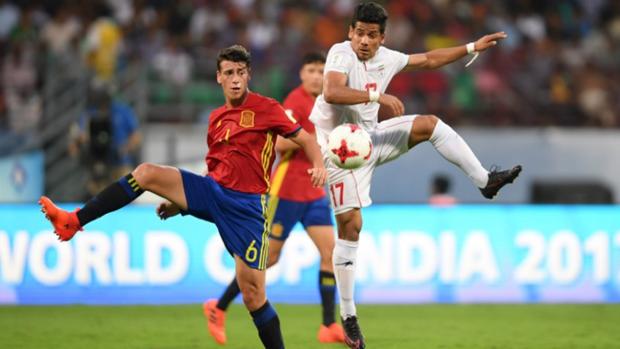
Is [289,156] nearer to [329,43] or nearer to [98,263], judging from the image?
[98,263]

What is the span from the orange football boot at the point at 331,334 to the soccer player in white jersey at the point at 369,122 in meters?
1.25

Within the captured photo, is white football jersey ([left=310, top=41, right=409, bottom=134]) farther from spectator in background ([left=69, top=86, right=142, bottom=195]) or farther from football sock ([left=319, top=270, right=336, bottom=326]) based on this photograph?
spectator in background ([left=69, top=86, right=142, bottom=195])

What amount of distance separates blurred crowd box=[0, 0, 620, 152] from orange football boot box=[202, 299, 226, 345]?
7864 millimetres

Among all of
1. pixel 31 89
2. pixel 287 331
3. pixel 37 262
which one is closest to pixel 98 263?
pixel 37 262

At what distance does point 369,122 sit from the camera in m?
8.27

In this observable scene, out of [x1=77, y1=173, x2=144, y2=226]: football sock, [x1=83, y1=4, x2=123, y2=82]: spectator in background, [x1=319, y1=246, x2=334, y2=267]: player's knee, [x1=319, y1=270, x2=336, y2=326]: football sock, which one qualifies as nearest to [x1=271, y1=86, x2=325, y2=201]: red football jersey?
[x1=319, y1=246, x2=334, y2=267]: player's knee

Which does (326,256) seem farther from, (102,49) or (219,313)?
(102,49)

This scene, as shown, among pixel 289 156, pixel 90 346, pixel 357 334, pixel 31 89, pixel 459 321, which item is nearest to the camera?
pixel 357 334

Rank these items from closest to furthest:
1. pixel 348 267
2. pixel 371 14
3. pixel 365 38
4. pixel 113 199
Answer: pixel 113 199
pixel 371 14
pixel 365 38
pixel 348 267

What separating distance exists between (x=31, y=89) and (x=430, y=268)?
7.88 meters

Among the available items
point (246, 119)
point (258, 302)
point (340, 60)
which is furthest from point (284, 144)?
point (258, 302)

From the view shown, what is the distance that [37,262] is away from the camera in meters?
12.4

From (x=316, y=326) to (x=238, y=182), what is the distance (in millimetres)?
3677

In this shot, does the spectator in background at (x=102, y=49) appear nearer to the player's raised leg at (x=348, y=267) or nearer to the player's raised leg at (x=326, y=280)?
the player's raised leg at (x=326, y=280)
